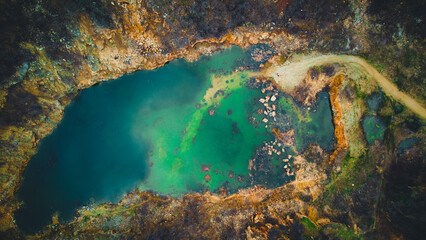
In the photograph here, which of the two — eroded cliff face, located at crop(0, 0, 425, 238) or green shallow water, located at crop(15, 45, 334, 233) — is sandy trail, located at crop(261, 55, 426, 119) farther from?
green shallow water, located at crop(15, 45, 334, 233)

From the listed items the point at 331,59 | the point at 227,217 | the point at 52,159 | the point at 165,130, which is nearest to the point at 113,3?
the point at 165,130

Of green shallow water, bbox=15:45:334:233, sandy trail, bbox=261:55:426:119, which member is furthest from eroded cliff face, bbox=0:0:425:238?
green shallow water, bbox=15:45:334:233

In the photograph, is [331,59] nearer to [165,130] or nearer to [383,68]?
[383,68]

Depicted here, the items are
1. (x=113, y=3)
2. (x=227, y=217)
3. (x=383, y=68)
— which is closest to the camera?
(x=113, y=3)

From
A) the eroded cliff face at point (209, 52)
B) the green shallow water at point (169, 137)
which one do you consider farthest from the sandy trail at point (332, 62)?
the green shallow water at point (169, 137)

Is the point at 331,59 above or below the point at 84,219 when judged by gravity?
above

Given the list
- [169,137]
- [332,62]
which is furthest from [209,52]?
[332,62]
